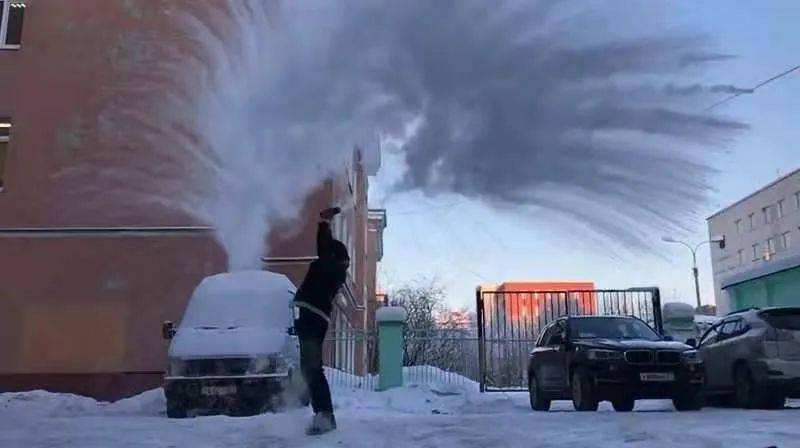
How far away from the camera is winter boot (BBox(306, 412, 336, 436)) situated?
24.2 ft

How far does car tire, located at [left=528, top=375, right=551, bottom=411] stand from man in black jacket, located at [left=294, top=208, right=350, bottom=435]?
7.81 metres

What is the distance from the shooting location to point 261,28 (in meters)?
14.9

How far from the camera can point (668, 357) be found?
42.2 feet

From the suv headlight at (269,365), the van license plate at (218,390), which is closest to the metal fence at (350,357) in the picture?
the suv headlight at (269,365)

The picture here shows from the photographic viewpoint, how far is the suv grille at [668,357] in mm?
12812

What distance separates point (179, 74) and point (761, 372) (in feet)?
46.2

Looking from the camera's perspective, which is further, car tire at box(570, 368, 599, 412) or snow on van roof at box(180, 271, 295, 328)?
snow on van roof at box(180, 271, 295, 328)

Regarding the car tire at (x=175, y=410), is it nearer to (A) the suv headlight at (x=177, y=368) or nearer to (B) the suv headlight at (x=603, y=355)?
(A) the suv headlight at (x=177, y=368)

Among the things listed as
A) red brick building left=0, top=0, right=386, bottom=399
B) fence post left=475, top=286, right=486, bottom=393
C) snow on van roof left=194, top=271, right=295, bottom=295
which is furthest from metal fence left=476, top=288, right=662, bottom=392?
snow on van roof left=194, top=271, right=295, bottom=295

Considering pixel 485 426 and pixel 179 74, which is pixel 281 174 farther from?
pixel 485 426

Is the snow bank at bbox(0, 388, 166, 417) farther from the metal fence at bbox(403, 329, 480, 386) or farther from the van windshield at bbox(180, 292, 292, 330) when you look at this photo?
the metal fence at bbox(403, 329, 480, 386)

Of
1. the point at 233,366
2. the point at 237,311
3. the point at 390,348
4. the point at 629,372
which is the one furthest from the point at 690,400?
the point at 237,311

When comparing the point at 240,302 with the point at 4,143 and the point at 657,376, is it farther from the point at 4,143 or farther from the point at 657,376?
the point at 4,143

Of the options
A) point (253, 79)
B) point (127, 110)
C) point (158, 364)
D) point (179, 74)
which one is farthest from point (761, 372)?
point (127, 110)
